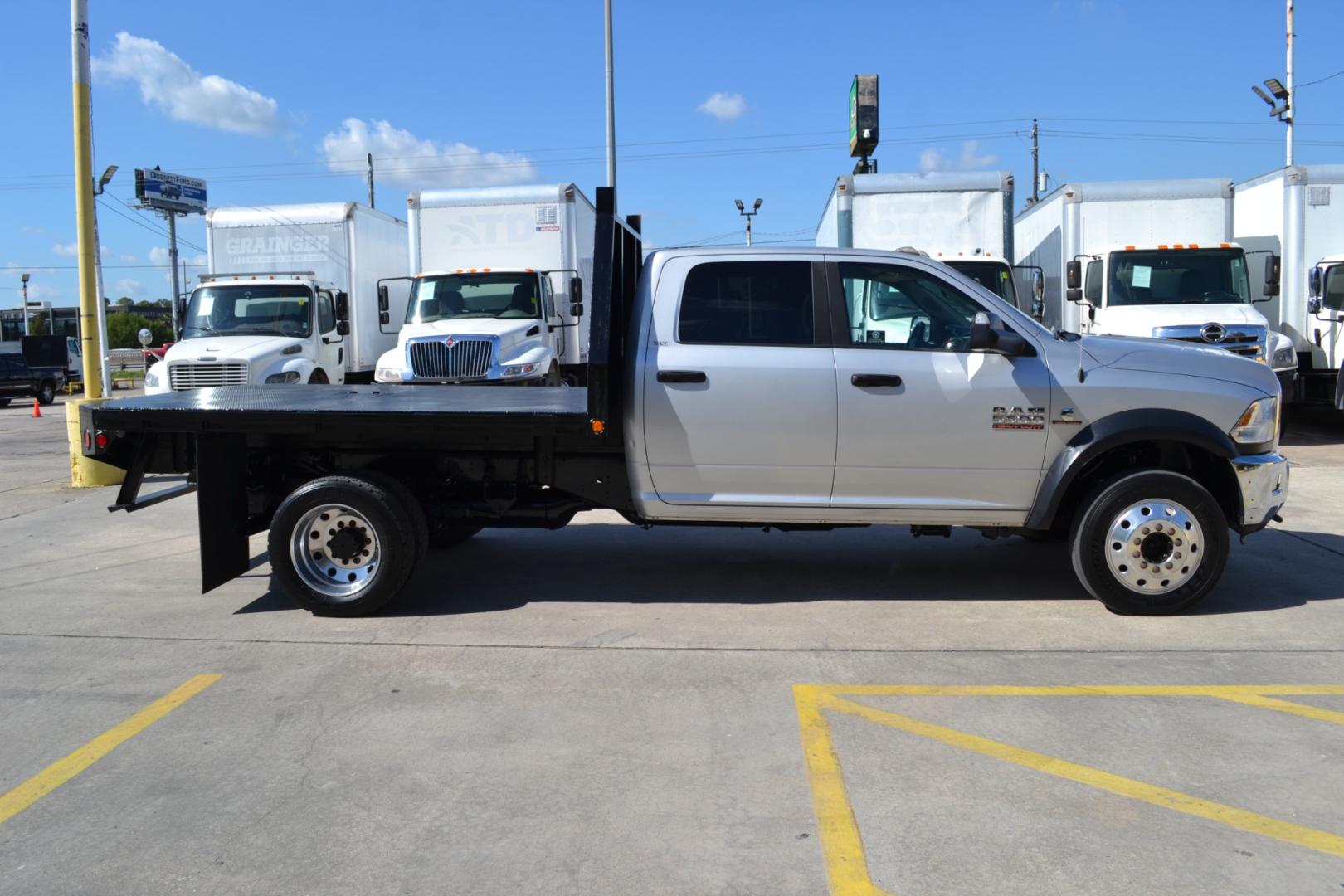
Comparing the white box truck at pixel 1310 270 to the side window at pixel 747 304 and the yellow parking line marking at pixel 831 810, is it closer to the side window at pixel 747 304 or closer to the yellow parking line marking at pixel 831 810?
the side window at pixel 747 304

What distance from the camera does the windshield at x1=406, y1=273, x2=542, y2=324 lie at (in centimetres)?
1480

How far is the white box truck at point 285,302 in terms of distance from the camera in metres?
14.0

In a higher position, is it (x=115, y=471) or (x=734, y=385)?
(x=734, y=385)

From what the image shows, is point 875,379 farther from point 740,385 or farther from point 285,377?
point 285,377

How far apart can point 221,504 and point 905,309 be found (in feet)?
13.6

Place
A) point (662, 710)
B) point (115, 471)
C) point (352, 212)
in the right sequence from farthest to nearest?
point (352, 212)
point (115, 471)
point (662, 710)

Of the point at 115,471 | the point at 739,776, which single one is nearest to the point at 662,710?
the point at 739,776

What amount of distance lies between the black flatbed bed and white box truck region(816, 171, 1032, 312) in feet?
28.4

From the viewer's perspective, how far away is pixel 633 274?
7180 millimetres

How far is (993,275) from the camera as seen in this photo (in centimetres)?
1389

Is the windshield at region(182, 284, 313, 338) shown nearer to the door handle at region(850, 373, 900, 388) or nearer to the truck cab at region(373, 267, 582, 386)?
the truck cab at region(373, 267, 582, 386)

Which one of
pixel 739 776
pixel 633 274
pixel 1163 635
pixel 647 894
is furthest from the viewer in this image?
pixel 633 274

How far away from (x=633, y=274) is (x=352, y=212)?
11131 mm

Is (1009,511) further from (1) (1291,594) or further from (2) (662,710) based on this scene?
(2) (662,710)
